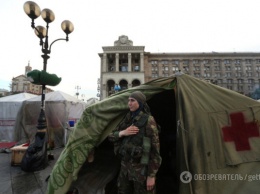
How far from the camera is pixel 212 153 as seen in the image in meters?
2.56

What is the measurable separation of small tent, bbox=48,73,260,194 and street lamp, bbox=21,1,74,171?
2.40 meters

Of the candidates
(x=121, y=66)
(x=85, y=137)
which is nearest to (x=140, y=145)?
(x=85, y=137)

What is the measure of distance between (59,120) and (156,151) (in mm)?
7485

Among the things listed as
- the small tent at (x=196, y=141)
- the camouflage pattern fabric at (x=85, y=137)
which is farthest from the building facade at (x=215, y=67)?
the camouflage pattern fabric at (x=85, y=137)

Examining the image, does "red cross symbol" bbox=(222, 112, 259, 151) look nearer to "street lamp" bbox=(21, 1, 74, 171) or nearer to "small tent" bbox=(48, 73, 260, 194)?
"small tent" bbox=(48, 73, 260, 194)

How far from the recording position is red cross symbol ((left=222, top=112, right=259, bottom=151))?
2.67m

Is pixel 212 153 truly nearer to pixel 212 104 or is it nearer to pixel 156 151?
pixel 212 104

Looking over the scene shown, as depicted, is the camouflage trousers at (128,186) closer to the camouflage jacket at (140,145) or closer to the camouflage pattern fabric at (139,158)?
the camouflage pattern fabric at (139,158)

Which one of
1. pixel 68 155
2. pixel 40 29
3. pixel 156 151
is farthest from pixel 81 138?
pixel 40 29

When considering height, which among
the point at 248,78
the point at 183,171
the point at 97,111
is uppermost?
the point at 248,78

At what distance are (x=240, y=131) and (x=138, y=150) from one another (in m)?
2.04

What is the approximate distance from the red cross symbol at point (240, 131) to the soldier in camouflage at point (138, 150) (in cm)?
156

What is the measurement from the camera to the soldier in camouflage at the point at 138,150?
75.1 inches

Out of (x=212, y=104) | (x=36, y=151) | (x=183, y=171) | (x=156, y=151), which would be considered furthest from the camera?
(x=36, y=151)
